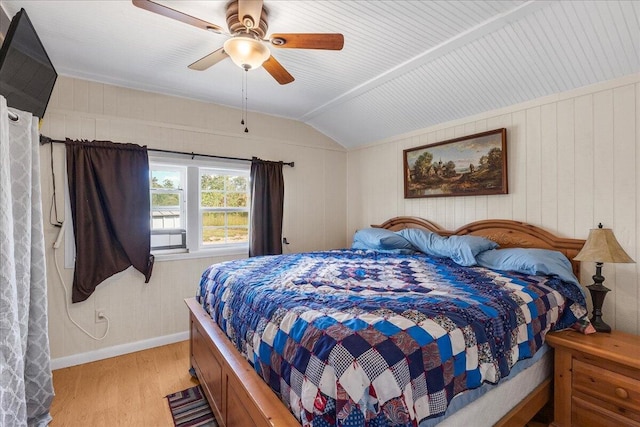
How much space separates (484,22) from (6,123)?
2827 millimetres

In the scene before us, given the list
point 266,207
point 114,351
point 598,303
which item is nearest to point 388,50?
point 266,207

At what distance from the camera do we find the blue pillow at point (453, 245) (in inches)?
99.4

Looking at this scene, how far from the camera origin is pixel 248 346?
61.3 inches

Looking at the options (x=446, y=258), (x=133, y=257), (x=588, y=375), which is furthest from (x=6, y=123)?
(x=588, y=375)

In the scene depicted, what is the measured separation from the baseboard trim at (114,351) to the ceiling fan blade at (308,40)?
2999 mm

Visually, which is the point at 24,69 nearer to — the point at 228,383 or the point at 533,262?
the point at 228,383

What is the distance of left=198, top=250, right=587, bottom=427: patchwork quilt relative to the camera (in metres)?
1.02

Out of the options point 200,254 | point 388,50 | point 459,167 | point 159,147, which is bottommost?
point 200,254

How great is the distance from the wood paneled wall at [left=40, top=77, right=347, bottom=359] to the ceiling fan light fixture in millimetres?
1720

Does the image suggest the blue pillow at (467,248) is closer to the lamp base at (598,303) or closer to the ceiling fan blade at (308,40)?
the lamp base at (598,303)

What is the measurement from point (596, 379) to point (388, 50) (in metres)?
2.53

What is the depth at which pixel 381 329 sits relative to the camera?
3.80 feet

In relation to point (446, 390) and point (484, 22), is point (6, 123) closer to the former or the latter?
point (446, 390)

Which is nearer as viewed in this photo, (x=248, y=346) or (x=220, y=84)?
(x=248, y=346)
